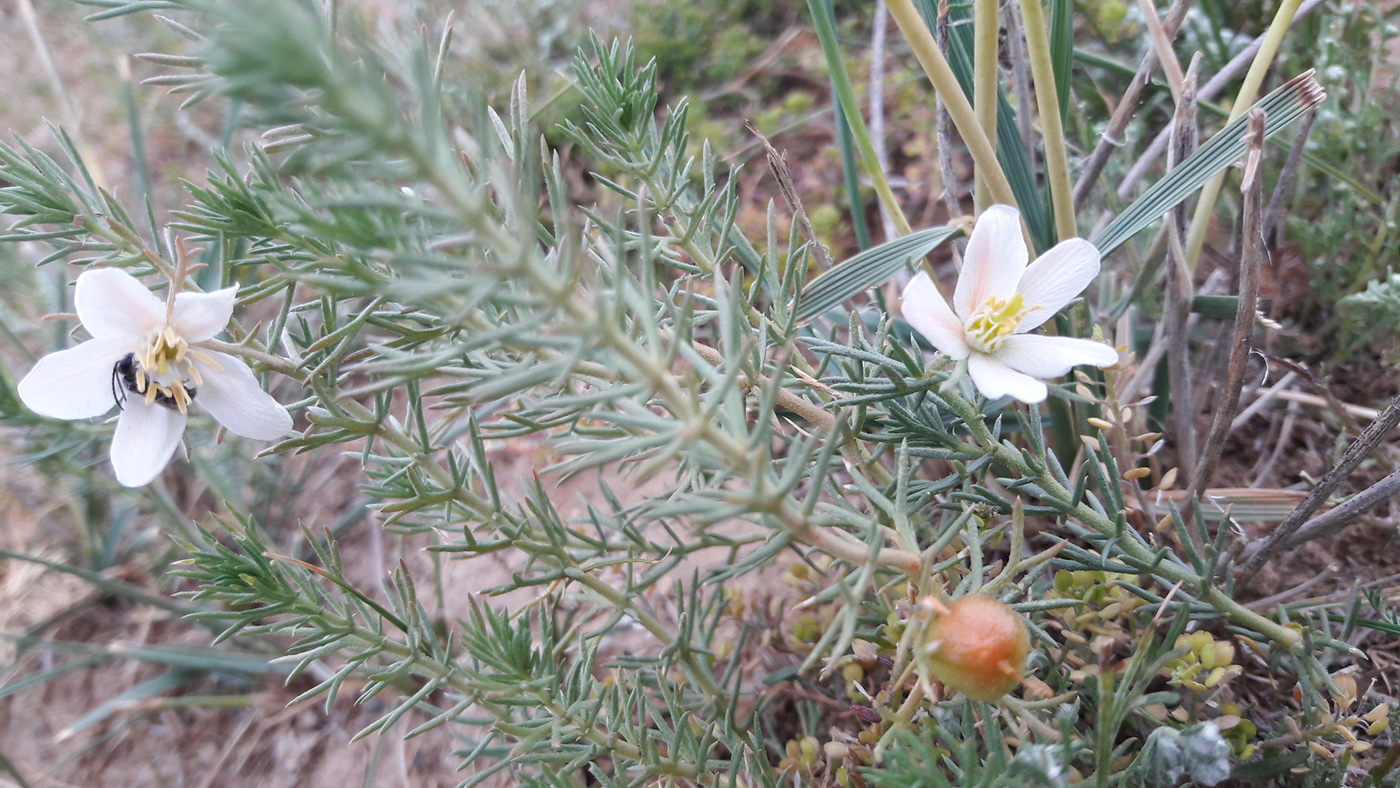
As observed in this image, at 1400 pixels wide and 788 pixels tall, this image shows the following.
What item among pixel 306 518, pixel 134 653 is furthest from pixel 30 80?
pixel 134 653

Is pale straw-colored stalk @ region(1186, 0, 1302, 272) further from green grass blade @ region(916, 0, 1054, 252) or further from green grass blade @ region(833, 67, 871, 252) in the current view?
green grass blade @ region(833, 67, 871, 252)

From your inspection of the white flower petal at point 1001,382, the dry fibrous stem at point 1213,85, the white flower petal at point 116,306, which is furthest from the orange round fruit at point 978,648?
the dry fibrous stem at point 1213,85

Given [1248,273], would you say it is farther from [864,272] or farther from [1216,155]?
[864,272]

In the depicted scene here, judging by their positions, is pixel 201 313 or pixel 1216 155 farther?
pixel 1216 155

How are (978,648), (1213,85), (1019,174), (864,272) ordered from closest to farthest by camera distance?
(978,648)
(864,272)
(1019,174)
(1213,85)

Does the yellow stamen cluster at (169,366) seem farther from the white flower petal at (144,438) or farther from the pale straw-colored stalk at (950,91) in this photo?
the pale straw-colored stalk at (950,91)

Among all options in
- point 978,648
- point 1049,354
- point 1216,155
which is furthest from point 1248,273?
point 978,648
